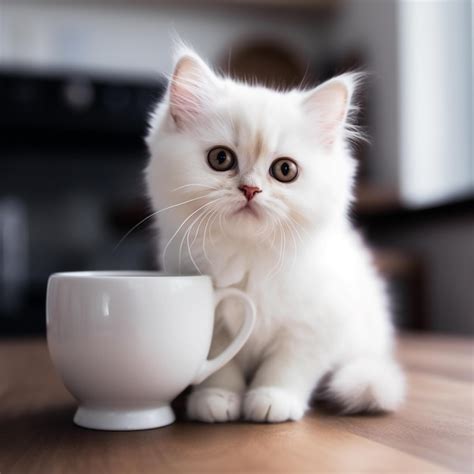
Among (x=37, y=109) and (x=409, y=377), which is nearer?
(x=409, y=377)

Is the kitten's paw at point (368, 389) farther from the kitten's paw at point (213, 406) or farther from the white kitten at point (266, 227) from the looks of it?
the kitten's paw at point (213, 406)

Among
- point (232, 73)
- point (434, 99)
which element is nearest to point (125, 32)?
point (232, 73)

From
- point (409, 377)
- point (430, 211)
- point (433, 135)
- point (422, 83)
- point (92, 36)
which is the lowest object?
point (409, 377)

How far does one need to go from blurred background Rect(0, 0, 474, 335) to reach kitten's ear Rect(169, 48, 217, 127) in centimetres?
142

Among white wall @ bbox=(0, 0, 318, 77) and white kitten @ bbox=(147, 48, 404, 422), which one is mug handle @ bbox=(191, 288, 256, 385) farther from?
white wall @ bbox=(0, 0, 318, 77)

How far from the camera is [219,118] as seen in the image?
851mm

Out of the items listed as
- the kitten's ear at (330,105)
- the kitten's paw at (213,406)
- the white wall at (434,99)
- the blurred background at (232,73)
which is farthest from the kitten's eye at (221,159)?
the white wall at (434,99)

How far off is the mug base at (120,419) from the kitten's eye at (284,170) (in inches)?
12.8

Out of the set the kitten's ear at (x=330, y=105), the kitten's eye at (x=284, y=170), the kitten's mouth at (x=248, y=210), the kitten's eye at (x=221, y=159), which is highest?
the kitten's ear at (x=330, y=105)

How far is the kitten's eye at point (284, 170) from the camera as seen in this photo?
2.72 feet

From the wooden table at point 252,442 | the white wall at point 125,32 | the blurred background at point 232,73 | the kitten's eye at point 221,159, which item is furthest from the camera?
the white wall at point 125,32

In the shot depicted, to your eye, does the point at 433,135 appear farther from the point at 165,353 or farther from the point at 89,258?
the point at 165,353

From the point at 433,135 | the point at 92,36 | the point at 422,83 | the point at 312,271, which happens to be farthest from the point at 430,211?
the point at 92,36

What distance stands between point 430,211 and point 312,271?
5.37 ft
